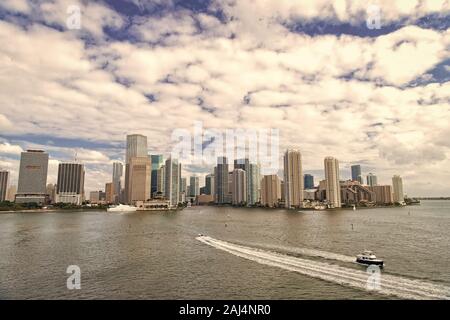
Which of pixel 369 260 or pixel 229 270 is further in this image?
pixel 229 270

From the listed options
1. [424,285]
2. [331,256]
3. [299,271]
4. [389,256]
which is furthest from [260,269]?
[389,256]

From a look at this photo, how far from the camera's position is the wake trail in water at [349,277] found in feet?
116

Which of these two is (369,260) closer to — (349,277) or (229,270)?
(349,277)

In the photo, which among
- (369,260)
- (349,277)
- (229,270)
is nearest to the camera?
(349,277)

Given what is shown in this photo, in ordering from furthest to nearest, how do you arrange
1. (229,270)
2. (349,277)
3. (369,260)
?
(229,270) < (369,260) < (349,277)

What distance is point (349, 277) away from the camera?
41688 millimetres

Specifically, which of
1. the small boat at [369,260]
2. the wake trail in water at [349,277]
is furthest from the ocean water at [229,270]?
the small boat at [369,260]

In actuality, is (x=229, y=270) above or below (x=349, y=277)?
below

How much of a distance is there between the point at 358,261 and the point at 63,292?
41.2 meters

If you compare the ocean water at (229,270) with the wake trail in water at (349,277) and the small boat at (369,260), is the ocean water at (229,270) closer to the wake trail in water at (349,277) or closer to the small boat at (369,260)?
the wake trail in water at (349,277)

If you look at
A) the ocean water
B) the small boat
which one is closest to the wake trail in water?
the ocean water

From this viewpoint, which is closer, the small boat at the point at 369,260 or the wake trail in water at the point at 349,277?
the wake trail in water at the point at 349,277

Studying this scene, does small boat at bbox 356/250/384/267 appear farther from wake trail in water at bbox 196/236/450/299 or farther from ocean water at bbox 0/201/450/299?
wake trail in water at bbox 196/236/450/299

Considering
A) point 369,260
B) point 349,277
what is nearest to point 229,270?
point 349,277
